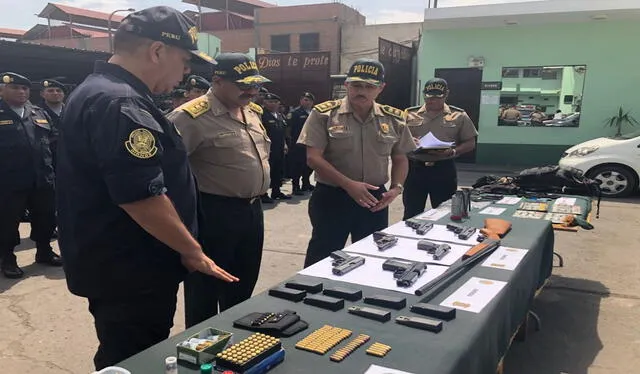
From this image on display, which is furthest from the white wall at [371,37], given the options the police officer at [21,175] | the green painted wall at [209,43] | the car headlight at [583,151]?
the police officer at [21,175]

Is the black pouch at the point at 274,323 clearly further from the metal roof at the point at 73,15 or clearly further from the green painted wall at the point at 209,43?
the metal roof at the point at 73,15

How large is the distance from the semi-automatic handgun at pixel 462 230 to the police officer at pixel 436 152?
1252mm

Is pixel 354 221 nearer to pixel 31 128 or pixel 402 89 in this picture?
pixel 31 128

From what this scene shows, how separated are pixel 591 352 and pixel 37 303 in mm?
3786

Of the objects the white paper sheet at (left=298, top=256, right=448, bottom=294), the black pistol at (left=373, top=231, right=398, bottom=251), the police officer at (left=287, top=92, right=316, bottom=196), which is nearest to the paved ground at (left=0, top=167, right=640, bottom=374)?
the black pistol at (left=373, top=231, right=398, bottom=251)

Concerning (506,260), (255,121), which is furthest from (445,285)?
(255,121)

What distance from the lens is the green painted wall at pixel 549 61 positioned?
32.9ft

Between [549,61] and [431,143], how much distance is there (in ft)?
26.3

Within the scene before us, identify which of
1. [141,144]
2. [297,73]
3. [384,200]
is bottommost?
[384,200]

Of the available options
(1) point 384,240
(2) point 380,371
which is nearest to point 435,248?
(1) point 384,240

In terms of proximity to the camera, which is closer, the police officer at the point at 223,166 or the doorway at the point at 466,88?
the police officer at the point at 223,166

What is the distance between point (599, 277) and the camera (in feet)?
13.8

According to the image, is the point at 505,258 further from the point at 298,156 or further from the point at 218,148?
the point at 298,156

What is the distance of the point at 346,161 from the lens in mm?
2996
